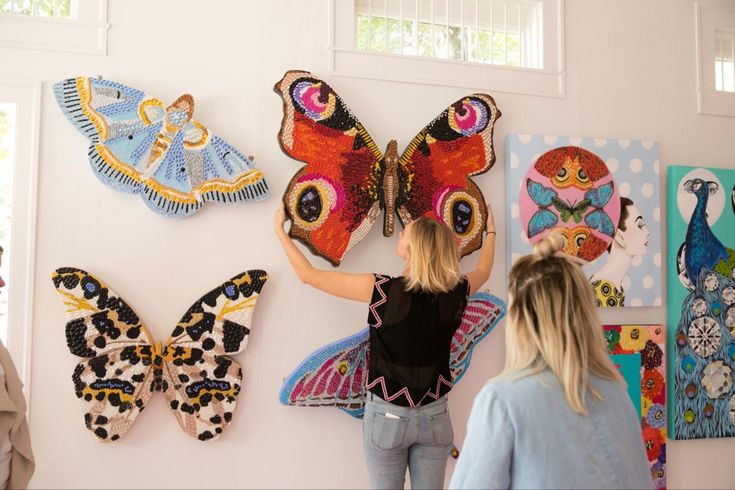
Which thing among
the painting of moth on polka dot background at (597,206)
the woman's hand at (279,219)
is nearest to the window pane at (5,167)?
the woman's hand at (279,219)

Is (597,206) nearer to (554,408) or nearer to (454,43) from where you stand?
(454,43)

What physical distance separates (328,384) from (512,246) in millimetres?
971

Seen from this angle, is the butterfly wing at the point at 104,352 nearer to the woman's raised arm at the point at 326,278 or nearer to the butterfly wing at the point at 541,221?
the woman's raised arm at the point at 326,278

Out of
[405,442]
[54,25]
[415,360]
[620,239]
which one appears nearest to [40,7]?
[54,25]

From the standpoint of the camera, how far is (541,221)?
2.67m

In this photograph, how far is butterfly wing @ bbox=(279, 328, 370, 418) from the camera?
7.50 ft

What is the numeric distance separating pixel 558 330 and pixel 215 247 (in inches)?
59.8

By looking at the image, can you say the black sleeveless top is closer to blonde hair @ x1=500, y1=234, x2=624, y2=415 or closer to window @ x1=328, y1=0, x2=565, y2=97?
blonde hair @ x1=500, y1=234, x2=624, y2=415

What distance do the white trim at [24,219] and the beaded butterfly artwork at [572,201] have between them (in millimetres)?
1894

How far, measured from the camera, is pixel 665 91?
2.96 m

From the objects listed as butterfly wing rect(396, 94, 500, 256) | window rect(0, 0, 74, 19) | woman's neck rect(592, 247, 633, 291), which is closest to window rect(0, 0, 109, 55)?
window rect(0, 0, 74, 19)

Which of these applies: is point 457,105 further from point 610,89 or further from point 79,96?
point 79,96

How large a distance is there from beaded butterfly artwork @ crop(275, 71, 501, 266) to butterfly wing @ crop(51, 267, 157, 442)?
0.67 metres

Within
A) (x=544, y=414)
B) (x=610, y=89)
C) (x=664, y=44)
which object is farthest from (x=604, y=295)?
(x=544, y=414)
